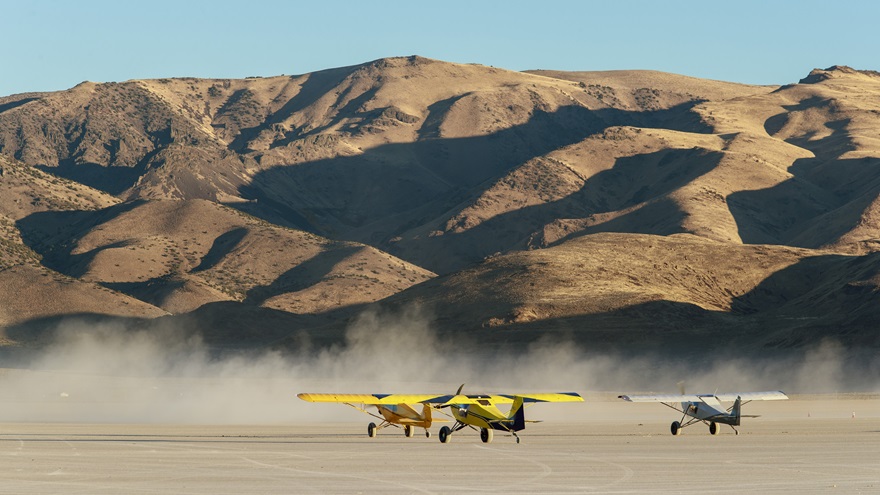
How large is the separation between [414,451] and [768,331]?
318 feet

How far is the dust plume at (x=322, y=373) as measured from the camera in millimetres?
94375

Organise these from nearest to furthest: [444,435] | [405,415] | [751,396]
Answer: [444,435] < [405,415] < [751,396]

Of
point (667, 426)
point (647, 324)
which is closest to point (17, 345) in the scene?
point (647, 324)

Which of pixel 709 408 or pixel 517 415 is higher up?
pixel 709 408

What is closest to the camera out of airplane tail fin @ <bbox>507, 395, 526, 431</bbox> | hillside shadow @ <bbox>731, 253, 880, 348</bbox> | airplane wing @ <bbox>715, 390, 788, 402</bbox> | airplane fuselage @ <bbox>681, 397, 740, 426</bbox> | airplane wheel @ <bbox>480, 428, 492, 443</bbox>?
airplane tail fin @ <bbox>507, 395, 526, 431</bbox>

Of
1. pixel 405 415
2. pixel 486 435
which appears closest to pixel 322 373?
pixel 405 415

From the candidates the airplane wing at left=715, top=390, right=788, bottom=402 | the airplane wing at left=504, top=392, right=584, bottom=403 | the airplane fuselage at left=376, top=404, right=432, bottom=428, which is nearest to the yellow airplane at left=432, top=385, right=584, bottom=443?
the airplane wing at left=504, top=392, right=584, bottom=403

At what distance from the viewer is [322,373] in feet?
471

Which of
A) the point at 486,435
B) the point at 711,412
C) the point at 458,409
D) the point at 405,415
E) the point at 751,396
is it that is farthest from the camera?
the point at 751,396

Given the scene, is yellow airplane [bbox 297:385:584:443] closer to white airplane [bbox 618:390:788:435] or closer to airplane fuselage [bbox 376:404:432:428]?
airplane fuselage [bbox 376:404:432:428]

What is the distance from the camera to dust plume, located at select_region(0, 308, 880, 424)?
94.4 m

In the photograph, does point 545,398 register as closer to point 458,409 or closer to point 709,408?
point 458,409

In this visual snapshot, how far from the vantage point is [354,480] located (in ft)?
144

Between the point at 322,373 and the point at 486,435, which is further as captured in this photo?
the point at 322,373
